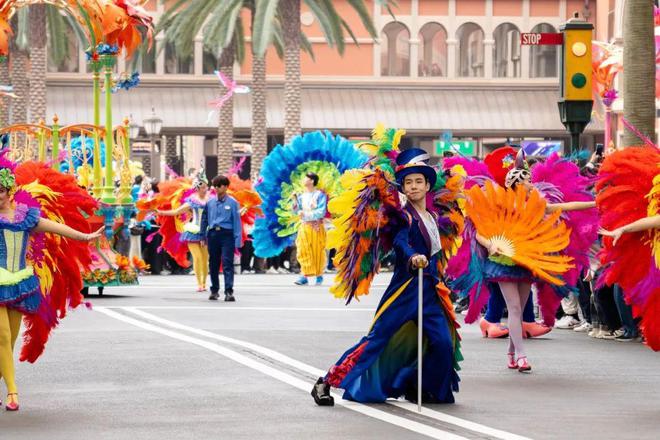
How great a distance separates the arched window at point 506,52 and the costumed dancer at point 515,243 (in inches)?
1969

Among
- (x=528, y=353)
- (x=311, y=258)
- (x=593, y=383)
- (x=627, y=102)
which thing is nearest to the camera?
(x=593, y=383)

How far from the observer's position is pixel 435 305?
1171 cm

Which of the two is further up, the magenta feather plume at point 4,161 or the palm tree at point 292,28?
the palm tree at point 292,28

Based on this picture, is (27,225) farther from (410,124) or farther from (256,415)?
(410,124)

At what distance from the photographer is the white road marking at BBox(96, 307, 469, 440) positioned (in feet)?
33.8

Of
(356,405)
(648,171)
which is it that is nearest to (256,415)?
(356,405)

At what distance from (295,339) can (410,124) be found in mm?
44561

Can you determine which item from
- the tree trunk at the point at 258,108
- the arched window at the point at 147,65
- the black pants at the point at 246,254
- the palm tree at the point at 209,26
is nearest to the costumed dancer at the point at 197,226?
the black pants at the point at 246,254

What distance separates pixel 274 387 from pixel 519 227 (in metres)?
2.86

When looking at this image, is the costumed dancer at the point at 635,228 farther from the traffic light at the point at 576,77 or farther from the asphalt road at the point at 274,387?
the traffic light at the point at 576,77

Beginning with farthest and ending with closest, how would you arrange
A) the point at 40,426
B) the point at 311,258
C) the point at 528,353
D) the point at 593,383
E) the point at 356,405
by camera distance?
the point at 311,258 → the point at 528,353 → the point at 593,383 → the point at 356,405 → the point at 40,426

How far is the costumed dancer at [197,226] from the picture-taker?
25.8 m

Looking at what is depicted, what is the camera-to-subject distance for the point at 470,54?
64625 millimetres

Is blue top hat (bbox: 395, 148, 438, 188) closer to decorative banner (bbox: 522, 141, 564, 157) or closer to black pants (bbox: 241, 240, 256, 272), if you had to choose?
decorative banner (bbox: 522, 141, 564, 157)
